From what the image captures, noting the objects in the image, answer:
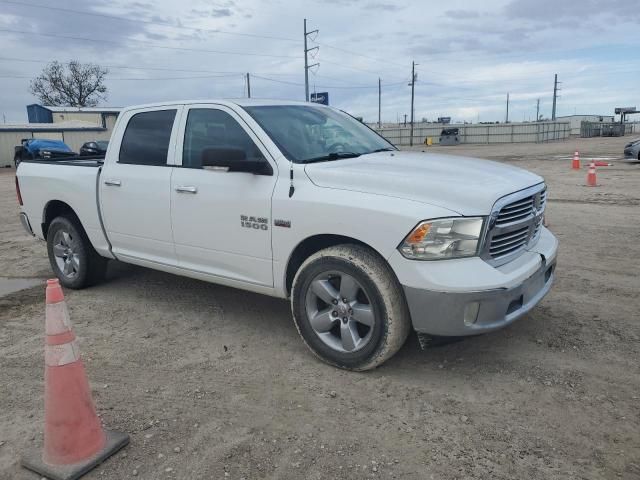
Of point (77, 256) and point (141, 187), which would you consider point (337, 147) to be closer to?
point (141, 187)

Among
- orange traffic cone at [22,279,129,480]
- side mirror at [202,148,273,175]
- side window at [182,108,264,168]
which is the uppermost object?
side window at [182,108,264,168]

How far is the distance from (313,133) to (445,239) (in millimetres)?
1676

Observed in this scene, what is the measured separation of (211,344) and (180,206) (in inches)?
45.7

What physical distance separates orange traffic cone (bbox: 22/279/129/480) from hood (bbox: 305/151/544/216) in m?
1.82

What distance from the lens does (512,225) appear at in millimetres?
3592

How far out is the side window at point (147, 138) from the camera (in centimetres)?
479

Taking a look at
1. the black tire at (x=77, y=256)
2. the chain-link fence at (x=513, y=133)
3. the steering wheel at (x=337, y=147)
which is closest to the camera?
the steering wheel at (x=337, y=147)

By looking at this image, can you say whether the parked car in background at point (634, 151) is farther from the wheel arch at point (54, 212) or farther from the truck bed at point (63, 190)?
the wheel arch at point (54, 212)

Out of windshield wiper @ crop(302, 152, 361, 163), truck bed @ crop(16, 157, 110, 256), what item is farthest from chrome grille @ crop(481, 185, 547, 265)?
truck bed @ crop(16, 157, 110, 256)

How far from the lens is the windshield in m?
4.16

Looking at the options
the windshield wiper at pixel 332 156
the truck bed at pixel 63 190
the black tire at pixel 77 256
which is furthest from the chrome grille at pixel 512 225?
the black tire at pixel 77 256

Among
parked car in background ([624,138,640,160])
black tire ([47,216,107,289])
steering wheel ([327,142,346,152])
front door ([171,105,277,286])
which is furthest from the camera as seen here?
parked car in background ([624,138,640,160])

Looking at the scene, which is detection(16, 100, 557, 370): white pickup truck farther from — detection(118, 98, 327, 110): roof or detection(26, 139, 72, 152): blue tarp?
detection(26, 139, 72, 152): blue tarp

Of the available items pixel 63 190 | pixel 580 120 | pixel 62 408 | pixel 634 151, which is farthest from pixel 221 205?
pixel 580 120
